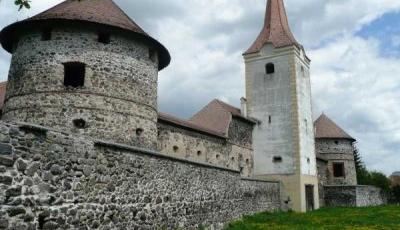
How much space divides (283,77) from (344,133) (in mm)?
13266

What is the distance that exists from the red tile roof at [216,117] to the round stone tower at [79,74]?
34.2 ft

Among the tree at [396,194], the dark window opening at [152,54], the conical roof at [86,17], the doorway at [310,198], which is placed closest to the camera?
the conical roof at [86,17]

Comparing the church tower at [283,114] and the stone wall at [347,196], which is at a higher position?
the church tower at [283,114]

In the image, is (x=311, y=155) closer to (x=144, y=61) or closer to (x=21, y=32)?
(x=144, y=61)

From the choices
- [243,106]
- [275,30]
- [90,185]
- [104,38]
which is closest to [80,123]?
[104,38]

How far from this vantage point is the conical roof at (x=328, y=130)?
3819 centimetres

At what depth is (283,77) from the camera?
94.3 ft

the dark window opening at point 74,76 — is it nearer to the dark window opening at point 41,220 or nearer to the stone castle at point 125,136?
the stone castle at point 125,136

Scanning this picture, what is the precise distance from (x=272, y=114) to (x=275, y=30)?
677cm

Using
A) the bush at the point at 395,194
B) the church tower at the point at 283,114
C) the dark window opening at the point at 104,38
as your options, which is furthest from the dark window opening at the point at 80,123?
the bush at the point at 395,194

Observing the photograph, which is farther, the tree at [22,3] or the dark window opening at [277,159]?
the dark window opening at [277,159]

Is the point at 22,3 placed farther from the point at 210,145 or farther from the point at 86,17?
the point at 210,145

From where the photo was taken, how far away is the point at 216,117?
26.6 m

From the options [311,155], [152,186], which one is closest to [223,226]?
[152,186]
